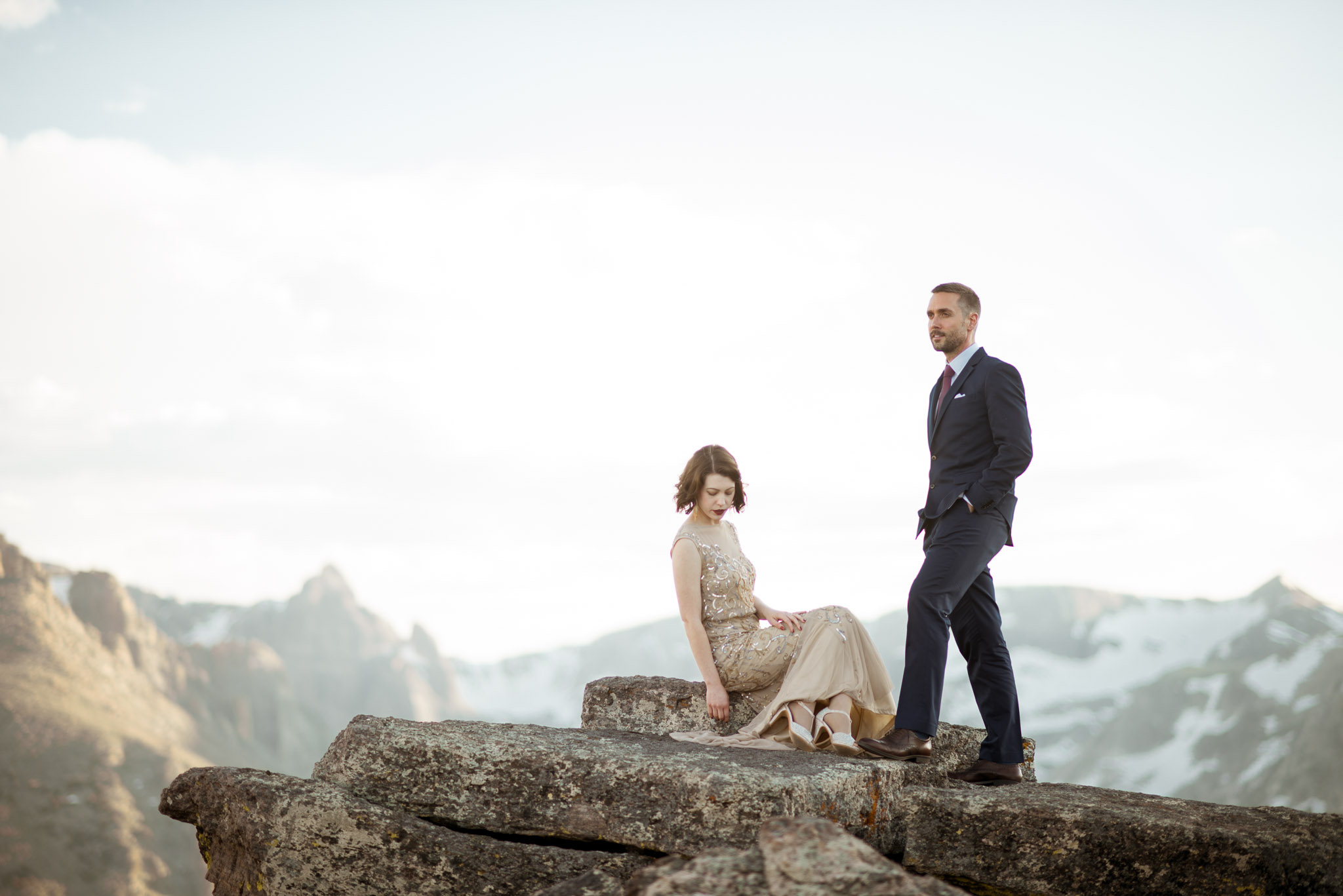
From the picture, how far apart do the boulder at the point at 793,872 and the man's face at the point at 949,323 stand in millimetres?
3531

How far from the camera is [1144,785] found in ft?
425

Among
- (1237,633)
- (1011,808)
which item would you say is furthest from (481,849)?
(1237,633)

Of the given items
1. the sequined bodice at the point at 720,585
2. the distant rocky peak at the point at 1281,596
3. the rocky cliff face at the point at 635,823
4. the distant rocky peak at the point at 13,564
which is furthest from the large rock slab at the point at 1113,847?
the distant rocky peak at the point at 1281,596

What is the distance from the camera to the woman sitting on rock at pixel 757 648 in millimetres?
5395

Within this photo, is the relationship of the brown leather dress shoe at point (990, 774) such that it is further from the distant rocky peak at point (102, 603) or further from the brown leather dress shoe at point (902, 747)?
the distant rocky peak at point (102, 603)

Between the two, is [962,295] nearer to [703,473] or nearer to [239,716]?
[703,473]

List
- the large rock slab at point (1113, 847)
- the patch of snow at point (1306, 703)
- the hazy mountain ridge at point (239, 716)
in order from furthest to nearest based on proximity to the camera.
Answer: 1. the patch of snow at point (1306, 703)
2. the hazy mountain ridge at point (239, 716)
3. the large rock slab at point (1113, 847)

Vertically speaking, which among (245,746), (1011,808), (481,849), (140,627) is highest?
(1011,808)

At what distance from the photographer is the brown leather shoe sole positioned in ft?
16.5

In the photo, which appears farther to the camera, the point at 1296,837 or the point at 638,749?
the point at 638,749

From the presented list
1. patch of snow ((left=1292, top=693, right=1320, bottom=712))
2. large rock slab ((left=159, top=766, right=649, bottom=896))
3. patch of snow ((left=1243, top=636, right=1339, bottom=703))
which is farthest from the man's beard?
patch of snow ((left=1243, top=636, right=1339, bottom=703))

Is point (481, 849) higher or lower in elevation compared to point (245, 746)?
higher

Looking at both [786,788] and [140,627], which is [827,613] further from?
[140,627]

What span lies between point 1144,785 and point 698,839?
150m
